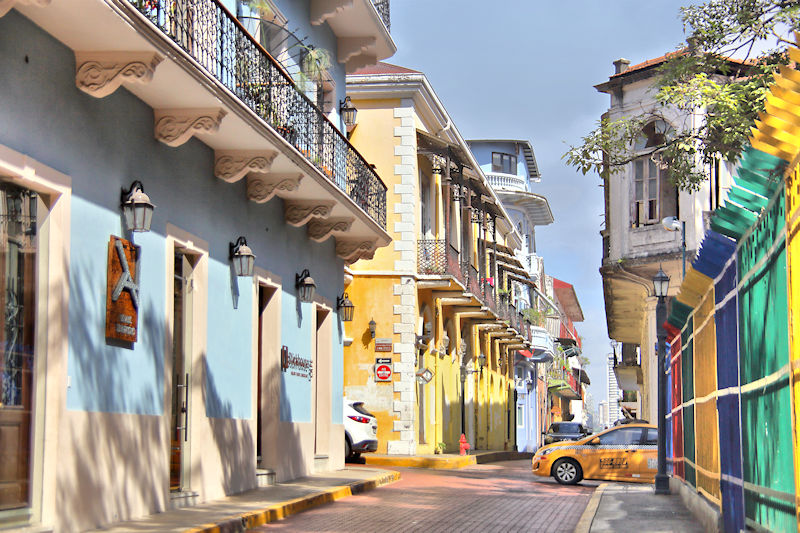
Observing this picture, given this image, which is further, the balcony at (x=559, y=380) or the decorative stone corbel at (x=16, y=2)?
the balcony at (x=559, y=380)

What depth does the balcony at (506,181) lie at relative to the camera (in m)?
61.2

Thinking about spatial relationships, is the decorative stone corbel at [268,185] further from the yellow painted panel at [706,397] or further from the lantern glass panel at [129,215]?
the yellow painted panel at [706,397]

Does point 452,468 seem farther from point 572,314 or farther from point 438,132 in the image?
point 572,314

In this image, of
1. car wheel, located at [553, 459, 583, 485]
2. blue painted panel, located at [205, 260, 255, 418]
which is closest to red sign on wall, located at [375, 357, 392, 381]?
car wheel, located at [553, 459, 583, 485]

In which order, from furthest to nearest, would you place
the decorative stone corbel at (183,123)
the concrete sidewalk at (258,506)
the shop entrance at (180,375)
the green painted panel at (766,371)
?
the shop entrance at (180,375) < the decorative stone corbel at (183,123) < the concrete sidewalk at (258,506) < the green painted panel at (766,371)

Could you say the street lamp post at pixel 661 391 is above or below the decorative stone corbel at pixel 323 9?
below

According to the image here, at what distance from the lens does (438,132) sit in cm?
3359

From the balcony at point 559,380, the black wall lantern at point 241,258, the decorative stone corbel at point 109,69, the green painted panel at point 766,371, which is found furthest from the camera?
the balcony at point 559,380

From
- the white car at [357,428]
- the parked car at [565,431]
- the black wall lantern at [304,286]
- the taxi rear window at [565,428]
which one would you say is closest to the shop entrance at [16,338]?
the black wall lantern at [304,286]

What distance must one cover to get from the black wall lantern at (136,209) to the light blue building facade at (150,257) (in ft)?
0.23

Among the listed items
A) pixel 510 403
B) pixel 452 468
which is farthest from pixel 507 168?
pixel 452 468

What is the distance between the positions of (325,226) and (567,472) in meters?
7.41

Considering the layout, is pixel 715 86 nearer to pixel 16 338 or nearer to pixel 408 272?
pixel 16 338

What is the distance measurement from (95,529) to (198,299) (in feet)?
13.6
